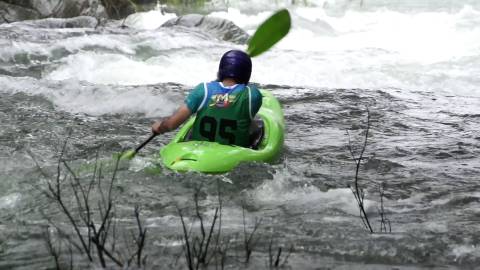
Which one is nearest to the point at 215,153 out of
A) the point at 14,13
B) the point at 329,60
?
the point at 329,60

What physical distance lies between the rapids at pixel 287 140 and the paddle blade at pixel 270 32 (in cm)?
72

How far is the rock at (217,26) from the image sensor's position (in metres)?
11.9

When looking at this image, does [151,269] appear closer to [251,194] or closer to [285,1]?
[251,194]

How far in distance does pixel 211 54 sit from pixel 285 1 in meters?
11.1

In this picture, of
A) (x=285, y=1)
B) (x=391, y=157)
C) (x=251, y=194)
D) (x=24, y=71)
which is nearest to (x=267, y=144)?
(x=251, y=194)

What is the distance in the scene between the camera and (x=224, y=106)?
404cm

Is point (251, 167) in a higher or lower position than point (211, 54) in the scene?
higher

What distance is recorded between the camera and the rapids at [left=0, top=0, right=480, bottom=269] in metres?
2.83

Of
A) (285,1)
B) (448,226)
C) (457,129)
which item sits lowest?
(285,1)

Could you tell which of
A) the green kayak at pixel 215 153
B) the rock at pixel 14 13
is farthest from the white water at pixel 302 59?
the green kayak at pixel 215 153

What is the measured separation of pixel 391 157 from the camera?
15.9 feet

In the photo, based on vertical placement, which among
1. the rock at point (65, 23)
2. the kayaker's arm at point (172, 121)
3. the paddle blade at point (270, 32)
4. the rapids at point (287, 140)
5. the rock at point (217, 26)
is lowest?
the rock at point (65, 23)

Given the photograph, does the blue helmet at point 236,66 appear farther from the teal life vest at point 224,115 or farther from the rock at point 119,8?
the rock at point 119,8

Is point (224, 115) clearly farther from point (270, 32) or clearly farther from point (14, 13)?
point (14, 13)
